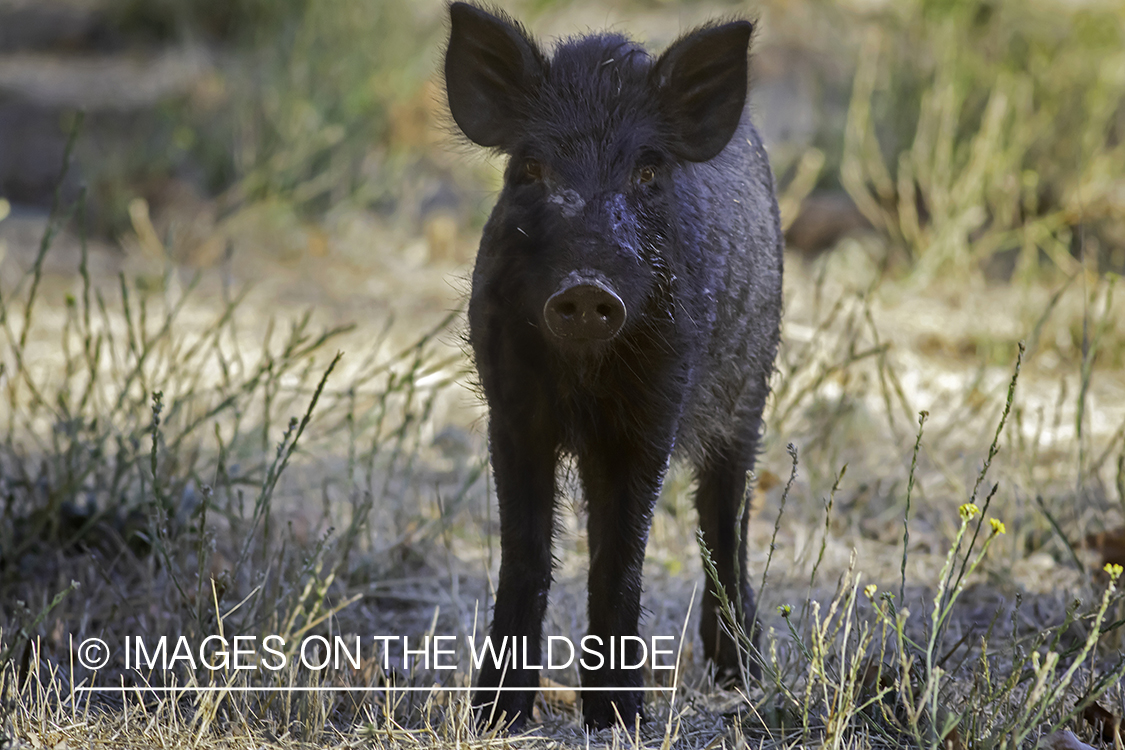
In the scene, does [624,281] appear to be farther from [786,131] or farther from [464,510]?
[786,131]

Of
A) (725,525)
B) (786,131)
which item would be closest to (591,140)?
(725,525)

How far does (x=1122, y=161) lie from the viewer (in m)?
8.90

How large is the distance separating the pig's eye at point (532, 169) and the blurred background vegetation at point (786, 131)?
15.5 feet

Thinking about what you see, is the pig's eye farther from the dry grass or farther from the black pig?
the dry grass

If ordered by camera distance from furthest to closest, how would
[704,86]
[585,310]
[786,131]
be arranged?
[786,131] → [704,86] → [585,310]

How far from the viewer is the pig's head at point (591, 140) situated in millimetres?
2809

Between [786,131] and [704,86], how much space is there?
7360mm

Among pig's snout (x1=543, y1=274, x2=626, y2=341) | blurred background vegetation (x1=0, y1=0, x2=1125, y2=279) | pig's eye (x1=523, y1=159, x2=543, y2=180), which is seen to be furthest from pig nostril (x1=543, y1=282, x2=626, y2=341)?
blurred background vegetation (x1=0, y1=0, x2=1125, y2=279)

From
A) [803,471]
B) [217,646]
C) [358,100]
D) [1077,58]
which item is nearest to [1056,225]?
[1077,58]

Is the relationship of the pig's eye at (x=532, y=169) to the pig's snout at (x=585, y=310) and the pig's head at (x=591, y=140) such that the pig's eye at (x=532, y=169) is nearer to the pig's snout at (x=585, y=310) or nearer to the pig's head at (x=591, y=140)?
the pig's head at (x=591, y=140)

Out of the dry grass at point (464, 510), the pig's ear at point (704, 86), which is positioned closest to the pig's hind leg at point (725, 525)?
the dry grass at point (464, 510)

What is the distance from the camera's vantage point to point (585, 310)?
102 inches

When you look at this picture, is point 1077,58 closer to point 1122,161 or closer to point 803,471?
point 1122,161

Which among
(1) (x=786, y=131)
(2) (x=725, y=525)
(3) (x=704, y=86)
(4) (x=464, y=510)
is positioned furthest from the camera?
(1) (x=786, y=131)
